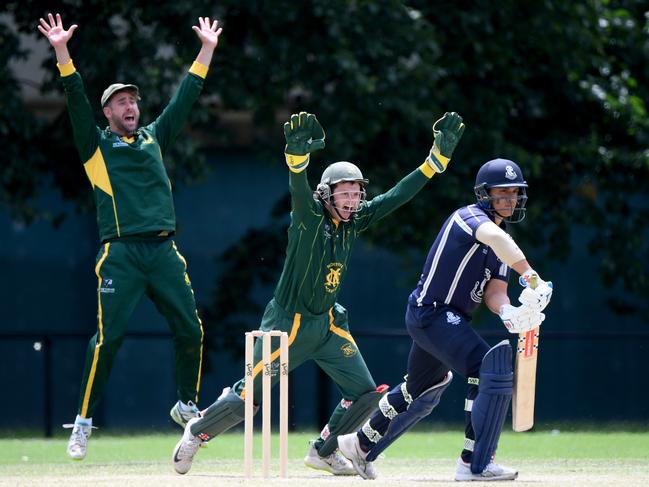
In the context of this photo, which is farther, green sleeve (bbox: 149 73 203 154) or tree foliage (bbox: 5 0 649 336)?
tree foliage (bbox: 5 0 649 336)

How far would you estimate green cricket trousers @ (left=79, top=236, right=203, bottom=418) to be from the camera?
8.02 meters

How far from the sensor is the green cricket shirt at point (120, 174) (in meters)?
8.05

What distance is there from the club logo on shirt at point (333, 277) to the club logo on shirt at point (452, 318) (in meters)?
0.73

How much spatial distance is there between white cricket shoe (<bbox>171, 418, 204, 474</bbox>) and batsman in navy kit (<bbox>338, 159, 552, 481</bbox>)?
0.85 m

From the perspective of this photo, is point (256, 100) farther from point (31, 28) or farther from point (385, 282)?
point (385, 282)

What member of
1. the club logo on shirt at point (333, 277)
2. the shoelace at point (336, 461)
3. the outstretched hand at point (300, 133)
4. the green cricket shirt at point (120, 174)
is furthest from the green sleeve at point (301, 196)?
the shoelace at point (336, 461)

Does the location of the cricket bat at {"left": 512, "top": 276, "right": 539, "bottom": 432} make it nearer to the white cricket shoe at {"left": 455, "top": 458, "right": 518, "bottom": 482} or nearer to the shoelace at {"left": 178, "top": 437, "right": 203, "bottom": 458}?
the white cricket shoe at {"left": 455, "top": 458, "right": 518, "bottom": 482}

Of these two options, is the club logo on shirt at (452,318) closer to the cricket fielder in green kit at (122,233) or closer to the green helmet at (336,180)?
the green helmet at (336,180)

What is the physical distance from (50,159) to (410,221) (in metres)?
3.65

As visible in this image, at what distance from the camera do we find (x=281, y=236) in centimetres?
1544

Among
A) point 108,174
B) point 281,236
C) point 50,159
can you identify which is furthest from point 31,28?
point 108,174

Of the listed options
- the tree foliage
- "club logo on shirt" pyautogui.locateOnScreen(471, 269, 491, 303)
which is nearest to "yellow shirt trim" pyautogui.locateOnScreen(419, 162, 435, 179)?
"club logo on shirt" pyautogui.locateOnScreen(471, 269, 491, 303)

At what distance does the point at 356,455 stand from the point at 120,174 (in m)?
2.02

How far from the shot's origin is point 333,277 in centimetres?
791
